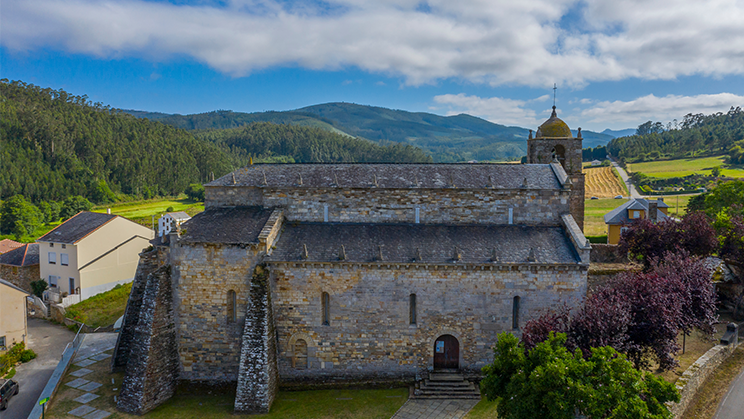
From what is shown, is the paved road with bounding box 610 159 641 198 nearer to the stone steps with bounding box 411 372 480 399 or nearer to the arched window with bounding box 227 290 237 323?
the stone steps with bounding box 411 372 480 399

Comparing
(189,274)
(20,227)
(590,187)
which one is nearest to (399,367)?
(189,274)

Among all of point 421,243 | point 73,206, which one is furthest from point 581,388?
point 73,206

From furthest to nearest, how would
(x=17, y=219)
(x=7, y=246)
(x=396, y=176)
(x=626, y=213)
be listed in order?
1. (x=17, y=219)
2. (x=7, y=246)
3. (x=626, y=213)
4. (x=396, y=176)

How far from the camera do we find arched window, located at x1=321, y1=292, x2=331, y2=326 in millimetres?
23062

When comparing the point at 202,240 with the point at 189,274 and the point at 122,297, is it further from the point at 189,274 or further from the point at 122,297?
the point at 122,297

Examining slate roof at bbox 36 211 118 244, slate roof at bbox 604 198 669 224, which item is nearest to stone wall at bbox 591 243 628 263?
slate roof at bbox 604 198 669 224

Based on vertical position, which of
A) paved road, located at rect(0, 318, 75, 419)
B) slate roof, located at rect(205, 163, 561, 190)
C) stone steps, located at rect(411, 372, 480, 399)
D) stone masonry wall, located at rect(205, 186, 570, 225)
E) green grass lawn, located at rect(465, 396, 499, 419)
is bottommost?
paved road, located at rect(0, 318, 75, 419)

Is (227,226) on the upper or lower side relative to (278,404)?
upper

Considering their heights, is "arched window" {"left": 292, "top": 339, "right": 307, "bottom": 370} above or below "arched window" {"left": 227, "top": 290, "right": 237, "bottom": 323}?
below

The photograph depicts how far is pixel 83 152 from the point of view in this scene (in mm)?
107125

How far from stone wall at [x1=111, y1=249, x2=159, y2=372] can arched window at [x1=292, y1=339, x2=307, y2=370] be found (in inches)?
370

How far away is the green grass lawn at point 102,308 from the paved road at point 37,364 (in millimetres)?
1426

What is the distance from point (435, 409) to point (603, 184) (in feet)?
322

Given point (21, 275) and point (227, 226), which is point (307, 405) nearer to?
point (227, 226)
